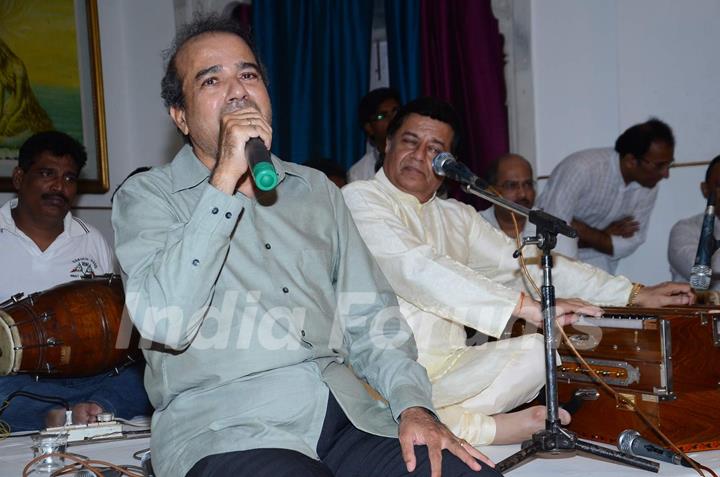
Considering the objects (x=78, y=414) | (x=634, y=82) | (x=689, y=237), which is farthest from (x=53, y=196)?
(x=689, y=237)

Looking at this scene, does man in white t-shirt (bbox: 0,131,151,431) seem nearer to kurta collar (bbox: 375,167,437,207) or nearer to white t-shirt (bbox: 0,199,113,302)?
white t-shirt (bbox: 0,199,113,302)

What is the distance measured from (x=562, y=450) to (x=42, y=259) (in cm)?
265

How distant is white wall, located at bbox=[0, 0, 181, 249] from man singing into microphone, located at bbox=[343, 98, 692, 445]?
2.95 metres

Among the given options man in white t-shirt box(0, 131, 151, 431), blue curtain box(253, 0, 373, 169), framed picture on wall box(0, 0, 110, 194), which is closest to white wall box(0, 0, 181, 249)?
framed picture on wall box(0, 0, 110, 194)

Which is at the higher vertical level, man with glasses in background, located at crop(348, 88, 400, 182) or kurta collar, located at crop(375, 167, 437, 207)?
man with glasses in background, located at crop(348, 88, 400, 182)

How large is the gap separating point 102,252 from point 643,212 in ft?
9.66

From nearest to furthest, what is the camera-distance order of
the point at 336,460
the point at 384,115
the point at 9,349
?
the point at 336,460
the point at 9,349
the point at 384,115

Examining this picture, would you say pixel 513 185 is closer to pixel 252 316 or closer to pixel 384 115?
pixel 384 115

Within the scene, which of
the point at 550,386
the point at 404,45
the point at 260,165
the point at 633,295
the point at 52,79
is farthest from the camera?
the point at 404,45

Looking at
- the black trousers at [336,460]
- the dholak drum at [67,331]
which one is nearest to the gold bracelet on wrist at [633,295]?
the black trousers at [336,460]

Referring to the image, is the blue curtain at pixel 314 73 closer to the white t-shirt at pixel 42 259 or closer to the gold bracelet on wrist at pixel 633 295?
the white t-shirt at pixel 42 259

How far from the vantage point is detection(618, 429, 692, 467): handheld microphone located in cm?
254

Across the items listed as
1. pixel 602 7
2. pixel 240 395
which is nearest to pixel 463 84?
pixel 602 7

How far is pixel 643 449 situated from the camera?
8.47 feet
